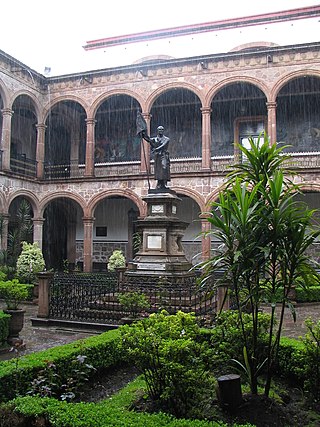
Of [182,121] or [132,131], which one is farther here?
[132,131]

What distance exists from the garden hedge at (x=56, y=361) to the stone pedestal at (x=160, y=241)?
4.85m

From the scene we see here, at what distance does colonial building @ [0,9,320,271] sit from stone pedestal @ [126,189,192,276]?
17.9 feet

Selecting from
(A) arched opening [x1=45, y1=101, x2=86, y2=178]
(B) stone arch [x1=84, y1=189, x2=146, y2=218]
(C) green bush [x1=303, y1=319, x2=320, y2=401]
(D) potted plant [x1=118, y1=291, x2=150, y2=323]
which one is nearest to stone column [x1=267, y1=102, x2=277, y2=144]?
(B) stone arch [x1=84, y1=189, x2=146, y2=218]

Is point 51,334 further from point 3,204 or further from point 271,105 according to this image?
point 271,105

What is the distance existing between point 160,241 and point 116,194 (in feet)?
30.2

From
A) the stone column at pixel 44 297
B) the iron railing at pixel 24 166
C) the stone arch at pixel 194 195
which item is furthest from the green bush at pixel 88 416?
the iron railing at pixel 24 166

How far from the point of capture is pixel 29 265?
16.3m

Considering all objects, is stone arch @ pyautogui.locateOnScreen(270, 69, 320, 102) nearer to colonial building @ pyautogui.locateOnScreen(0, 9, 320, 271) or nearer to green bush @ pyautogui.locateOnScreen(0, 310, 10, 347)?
colonial building @ pyautogui.locateOnScreen(0, 9, 320, 271)

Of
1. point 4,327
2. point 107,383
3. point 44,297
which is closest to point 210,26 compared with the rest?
point 44,297

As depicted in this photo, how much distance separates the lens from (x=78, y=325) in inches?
366

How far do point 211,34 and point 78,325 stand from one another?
21.1m

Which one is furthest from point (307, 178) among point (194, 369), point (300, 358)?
point (194, 369)

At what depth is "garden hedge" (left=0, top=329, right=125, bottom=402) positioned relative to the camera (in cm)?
464

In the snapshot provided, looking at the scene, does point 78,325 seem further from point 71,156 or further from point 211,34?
point 211,34
